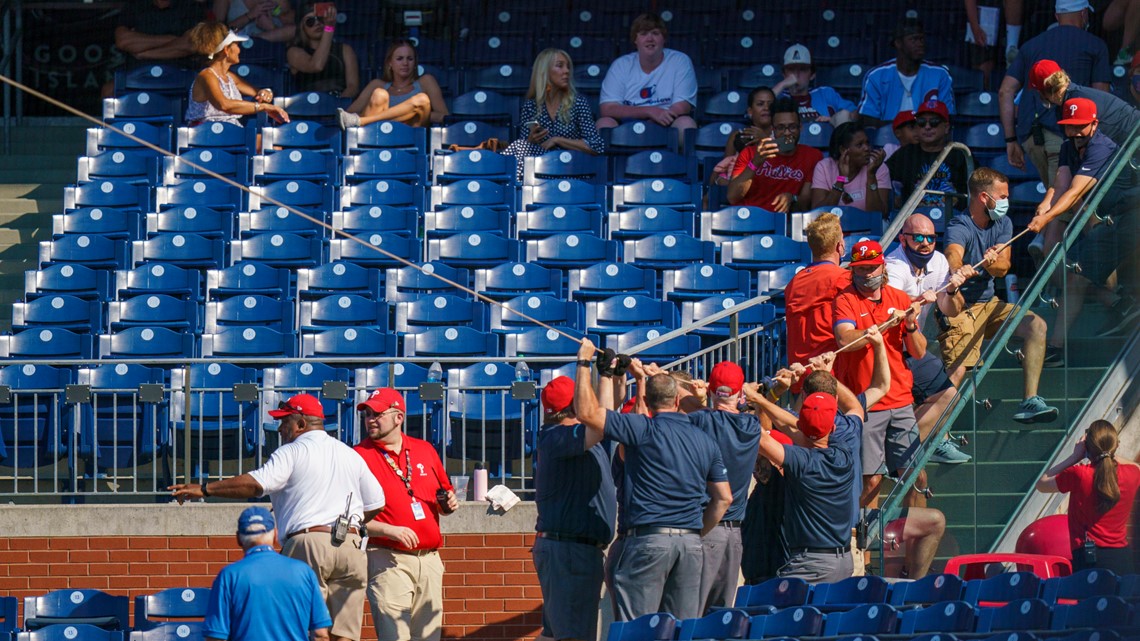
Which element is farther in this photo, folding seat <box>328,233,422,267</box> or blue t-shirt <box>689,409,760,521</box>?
folding seat <box>328,233,422,267</box>

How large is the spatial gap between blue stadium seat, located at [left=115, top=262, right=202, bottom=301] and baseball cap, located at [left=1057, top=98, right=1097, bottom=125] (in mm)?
6315

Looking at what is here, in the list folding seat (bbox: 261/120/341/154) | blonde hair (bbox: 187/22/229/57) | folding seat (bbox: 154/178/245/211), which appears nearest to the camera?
folding seat (bbox: 154/178/245/211)

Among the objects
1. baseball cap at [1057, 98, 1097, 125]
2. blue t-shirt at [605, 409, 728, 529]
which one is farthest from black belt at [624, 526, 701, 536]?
baseball cap at [1057, 98, 1097, 125]

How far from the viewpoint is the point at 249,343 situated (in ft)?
41.0

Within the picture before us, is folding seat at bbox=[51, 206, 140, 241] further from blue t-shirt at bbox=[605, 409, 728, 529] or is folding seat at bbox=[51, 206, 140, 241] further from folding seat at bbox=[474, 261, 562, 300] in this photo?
blue t-shirt at bbox=[605, 409, 728, 529]

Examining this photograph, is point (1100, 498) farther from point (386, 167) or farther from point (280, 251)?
point (386, 167)

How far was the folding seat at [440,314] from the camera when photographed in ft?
41.9

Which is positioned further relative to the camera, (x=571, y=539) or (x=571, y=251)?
(x=571, y=251)

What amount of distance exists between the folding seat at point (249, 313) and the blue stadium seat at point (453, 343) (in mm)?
1047

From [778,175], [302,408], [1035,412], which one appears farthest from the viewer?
[778,175]

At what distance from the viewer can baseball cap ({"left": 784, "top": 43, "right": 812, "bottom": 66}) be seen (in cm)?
1510

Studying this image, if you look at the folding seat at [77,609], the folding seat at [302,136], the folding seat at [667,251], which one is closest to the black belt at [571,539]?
the folding seat at [77,609]

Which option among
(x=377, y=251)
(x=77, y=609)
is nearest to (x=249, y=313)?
(x=377, y=251)

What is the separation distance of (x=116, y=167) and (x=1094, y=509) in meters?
8.95
